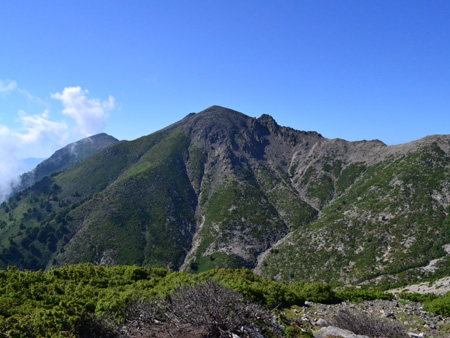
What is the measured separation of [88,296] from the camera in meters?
21.8

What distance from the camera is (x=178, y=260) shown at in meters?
130

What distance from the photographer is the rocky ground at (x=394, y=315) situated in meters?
18.3

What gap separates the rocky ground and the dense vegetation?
1.69m

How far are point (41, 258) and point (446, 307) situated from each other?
159689 millimetres

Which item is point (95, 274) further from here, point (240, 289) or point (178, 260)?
point (178, 260)

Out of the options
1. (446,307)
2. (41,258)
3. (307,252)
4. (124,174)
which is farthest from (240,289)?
(124,174)

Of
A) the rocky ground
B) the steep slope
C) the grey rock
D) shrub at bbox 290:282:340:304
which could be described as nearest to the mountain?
the steep slope

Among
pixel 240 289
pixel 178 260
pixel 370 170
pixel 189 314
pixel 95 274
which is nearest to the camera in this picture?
pixel 189 314

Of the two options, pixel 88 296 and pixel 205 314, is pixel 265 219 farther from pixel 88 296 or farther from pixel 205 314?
pixel 205 314

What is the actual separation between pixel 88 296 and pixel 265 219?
130886 millimetres

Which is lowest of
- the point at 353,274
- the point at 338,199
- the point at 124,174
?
the point at 353,274

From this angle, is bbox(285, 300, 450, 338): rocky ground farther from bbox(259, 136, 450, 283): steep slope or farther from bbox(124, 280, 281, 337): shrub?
bbox(259, 136, 450, 283): steep slope

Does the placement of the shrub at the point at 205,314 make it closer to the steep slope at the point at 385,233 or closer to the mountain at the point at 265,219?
the mountain at the point at 265,219

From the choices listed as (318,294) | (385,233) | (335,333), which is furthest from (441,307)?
(385,233)
